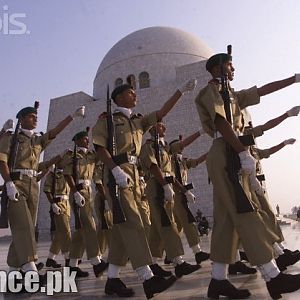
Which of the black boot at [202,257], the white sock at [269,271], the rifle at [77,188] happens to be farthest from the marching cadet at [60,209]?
the white sock at [269,271]

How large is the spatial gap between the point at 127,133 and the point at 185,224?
6.76ft

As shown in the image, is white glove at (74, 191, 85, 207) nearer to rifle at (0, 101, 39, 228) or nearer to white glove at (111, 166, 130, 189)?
rifle at (0, 101, 39, 228)

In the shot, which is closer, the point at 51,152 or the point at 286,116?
the point at 286,116

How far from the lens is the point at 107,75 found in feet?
94.0

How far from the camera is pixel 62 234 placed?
19.0 feet

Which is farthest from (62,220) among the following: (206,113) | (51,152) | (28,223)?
(51,152)

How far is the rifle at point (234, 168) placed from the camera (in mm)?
2807

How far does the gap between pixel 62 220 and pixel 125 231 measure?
9.06ft

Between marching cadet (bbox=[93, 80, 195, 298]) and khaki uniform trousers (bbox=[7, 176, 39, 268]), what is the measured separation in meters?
0.88

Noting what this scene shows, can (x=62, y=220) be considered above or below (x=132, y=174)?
below

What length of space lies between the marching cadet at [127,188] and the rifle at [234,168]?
21.0 inches

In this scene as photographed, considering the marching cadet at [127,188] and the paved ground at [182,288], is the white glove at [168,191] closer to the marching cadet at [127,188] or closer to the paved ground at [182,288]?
the marching cadet at [127,188]

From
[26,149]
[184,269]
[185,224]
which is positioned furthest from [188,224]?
[26,149]

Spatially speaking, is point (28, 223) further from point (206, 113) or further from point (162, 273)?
point (206, 113)
